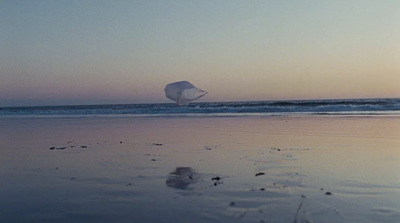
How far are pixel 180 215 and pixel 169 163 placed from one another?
2.72 meters

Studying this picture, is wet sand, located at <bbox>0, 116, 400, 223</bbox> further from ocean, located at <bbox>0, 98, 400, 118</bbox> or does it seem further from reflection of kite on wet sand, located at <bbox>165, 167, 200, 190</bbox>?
ocean, located at <bbox>0, 98, 400, 118</bbox>

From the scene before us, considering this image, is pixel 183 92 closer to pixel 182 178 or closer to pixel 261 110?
pixel 182 178

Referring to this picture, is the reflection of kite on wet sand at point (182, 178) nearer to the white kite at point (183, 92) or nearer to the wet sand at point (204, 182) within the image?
the wet sand at point (204, 182)

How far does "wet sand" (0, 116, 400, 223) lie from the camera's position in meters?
3.53

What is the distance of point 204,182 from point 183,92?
1000cm

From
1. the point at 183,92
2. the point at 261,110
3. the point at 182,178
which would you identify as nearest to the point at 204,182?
the point at 182,178

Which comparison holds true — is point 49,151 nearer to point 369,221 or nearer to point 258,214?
point 258,214

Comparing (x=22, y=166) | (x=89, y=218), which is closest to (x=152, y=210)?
(x=89, y=218)

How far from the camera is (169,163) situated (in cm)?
619

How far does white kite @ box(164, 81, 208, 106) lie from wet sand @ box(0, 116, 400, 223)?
20.9 ft

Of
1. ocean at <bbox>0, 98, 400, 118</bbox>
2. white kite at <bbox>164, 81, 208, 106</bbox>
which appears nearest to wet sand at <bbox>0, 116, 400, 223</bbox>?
white kite at <bbox>164, 81, 208, 106</bbox>

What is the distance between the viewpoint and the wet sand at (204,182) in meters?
3.53

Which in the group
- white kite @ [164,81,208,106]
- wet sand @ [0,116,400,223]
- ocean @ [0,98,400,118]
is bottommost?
wet sand @ [0,116,400,223]

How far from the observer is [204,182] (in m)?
4.78
